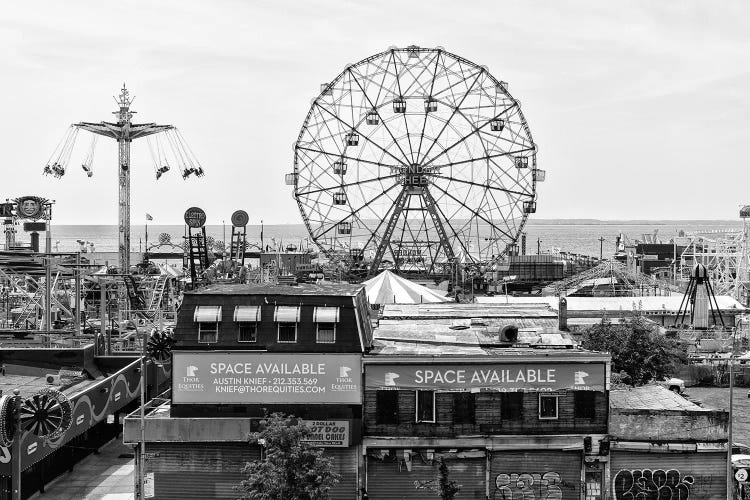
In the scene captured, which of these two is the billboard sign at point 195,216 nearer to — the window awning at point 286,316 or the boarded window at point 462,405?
the window awning at point 286,316

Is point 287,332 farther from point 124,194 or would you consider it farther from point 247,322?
point 124,194

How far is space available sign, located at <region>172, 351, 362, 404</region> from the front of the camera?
126ft

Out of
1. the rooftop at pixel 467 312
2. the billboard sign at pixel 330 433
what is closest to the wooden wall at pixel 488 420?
the billboard sign at pixel 330 433

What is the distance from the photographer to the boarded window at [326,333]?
38.6m

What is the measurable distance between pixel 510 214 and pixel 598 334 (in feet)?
144

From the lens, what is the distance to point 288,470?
32938mm

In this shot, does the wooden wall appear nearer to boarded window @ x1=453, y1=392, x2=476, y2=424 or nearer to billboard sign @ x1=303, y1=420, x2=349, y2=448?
boarded window @ x1=453, y1=392, x2=476, y2=424

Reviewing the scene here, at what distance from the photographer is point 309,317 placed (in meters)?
38.6

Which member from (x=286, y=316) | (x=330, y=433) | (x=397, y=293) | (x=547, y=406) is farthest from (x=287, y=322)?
(x=397, y=293)

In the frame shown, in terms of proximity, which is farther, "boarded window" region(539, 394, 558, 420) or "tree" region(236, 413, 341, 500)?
"boarded window" region(539, 394, 558, 420)

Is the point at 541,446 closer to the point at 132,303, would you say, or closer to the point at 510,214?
the point at 132,303

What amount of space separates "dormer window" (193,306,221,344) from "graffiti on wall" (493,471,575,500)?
12.2m

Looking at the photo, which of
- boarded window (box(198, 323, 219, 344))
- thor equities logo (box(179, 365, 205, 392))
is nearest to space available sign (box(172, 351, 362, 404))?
thor equities logo (box(179, 365, 205, 392))

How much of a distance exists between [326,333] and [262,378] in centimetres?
302
